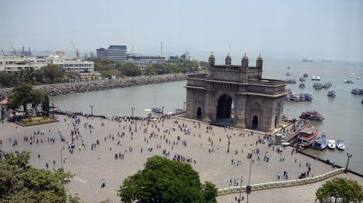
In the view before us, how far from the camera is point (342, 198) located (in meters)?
30.5

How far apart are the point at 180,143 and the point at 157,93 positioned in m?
65.8

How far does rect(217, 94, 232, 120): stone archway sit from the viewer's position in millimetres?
67750

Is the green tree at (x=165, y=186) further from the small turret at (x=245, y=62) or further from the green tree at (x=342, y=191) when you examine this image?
the small turret at (x=245, y=62)

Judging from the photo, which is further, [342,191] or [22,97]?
[22,97]

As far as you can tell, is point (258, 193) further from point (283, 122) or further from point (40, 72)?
point (40, 72)

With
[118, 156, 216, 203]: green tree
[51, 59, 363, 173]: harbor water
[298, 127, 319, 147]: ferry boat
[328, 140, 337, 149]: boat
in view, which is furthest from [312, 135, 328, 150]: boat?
[118, 156, 216, 203]: green tree

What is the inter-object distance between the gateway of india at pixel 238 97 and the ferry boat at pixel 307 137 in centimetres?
455

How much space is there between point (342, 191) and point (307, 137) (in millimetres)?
29877

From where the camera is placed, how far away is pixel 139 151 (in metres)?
47.3

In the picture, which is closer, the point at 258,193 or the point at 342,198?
the point at 342,198

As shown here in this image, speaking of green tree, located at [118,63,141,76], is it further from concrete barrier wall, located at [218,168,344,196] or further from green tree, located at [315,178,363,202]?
green tree, located at [315,178,363,202]

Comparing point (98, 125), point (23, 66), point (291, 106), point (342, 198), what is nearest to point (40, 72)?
point (23, 66)

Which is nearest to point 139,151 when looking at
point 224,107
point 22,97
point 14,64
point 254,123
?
point 254,123

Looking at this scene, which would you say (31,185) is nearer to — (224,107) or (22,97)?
(22,97)
